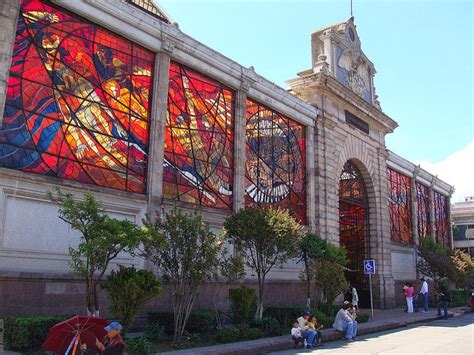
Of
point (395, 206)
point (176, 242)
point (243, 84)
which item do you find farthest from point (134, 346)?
point (395, 206)

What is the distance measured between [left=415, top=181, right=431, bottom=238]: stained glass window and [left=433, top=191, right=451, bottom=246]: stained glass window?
5.85 ft

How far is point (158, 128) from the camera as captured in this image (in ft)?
54.7

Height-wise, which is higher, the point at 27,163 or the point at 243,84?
the point at 243,84

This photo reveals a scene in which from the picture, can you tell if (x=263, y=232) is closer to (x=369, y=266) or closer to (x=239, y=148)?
(x=239, y=148)

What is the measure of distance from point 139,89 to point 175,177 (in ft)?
11.2

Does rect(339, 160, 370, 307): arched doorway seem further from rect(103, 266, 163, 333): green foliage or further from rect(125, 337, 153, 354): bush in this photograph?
rect(125, 337, 153, 354): bush

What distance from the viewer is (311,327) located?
13.8 metres

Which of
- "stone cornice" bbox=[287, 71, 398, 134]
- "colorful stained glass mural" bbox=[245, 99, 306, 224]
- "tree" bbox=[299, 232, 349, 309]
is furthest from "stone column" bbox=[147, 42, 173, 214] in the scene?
"stone cornice" bbox=[287, 71, 398, 134]

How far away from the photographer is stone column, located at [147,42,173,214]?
16141mm

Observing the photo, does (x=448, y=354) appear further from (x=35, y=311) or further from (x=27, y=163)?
(x=27, y=163)

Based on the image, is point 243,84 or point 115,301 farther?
point 243,84

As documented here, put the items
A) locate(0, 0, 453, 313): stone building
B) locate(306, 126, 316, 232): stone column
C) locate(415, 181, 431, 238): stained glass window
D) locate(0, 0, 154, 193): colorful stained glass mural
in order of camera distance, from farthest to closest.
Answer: locate(415, 181, 431, 238): stained glass window, locate(306, 126, 316, 232): stone column, locate(0, 0, 154, 193): colorful stained glass mural, locate(0, 0, 453, 313): stone building

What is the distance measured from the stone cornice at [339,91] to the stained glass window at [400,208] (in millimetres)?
5499

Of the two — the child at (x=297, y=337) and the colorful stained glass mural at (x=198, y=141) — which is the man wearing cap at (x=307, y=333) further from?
the colorful stained glass mural at (x=198, y=141)
